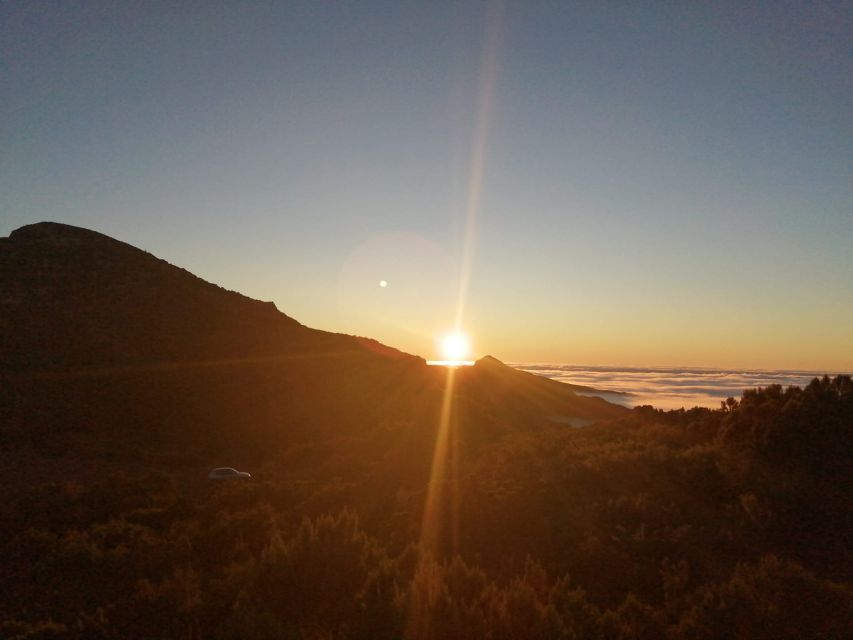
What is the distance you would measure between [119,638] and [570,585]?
629cm

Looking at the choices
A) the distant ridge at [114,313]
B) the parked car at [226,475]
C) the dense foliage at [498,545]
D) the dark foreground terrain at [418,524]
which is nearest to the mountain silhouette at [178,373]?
the distant ridge at [114,313]

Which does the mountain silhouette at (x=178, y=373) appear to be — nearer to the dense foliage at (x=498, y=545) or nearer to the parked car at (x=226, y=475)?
the parked car at (x=226, y=475)

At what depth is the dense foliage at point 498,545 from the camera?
6.45 metres

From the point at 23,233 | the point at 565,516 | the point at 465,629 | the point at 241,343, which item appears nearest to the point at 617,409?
the point at 241,343

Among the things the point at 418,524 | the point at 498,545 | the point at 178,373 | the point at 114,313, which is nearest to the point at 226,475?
the point at 418,524

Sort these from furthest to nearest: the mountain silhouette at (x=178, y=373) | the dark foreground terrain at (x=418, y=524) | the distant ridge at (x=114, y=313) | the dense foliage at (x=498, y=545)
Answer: the distant ridge at (x=114, y=313)
the mountain silhouette at (x=178, y=373)
the dark foreground terrain at (x=418, y=524)
the dense foliage at (x=498, y=545)

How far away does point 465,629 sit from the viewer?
5.99 m

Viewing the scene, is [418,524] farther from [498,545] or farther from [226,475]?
[226,475]

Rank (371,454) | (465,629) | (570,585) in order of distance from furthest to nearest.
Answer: (371,454) < (570,585) < (465,629)

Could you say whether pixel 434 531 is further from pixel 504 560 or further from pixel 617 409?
pixel 617 409

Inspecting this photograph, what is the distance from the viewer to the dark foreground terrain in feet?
21.7

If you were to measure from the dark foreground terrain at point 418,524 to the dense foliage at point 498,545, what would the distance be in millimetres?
42

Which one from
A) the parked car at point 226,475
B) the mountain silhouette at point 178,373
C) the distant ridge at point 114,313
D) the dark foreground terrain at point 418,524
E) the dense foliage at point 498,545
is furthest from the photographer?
the distant ridge at point 114,313

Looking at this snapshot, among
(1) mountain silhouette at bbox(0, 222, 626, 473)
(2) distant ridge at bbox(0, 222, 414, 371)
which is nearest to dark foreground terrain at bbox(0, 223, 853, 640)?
(1) mountain silhouette at bbox(0, 222, 626, 473)
